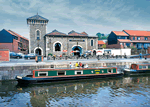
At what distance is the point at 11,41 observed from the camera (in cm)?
4531

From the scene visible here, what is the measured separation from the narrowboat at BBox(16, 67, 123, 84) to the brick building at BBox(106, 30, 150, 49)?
32.5 meters

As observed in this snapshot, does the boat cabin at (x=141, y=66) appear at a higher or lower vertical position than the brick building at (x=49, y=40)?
lower

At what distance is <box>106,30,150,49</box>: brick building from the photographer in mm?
51094

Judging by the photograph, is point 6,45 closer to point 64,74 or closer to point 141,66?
point 64,74

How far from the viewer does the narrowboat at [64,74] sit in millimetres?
17141

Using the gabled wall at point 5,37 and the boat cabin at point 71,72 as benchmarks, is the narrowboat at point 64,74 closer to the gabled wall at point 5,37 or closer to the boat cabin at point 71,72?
the boat cabin at point 71,72

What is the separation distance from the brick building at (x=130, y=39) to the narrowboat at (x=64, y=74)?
32.5 meters

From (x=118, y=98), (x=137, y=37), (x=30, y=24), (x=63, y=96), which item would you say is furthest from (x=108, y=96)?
(x=137, y=37)

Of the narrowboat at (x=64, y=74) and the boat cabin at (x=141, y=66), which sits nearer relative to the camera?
the narrowboat at (x=64, y=74)

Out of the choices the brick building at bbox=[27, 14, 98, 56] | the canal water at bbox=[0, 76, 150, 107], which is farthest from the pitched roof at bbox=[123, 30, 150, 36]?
the canal water at bbox=[0, 76, 150, 107]

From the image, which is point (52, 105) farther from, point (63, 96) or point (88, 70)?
point (88, 70)

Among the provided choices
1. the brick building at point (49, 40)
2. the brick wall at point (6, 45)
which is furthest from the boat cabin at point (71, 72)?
the brick wall at point (6, 45)

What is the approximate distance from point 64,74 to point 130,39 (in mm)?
42375

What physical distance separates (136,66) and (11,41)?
131ft
